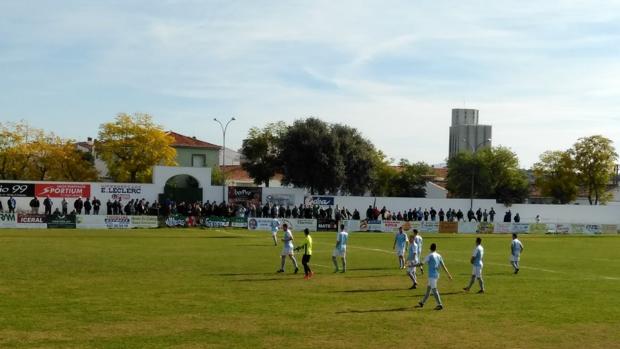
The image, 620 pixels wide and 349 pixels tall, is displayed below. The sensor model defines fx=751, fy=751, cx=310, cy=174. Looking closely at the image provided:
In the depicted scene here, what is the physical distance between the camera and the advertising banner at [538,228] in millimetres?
71812

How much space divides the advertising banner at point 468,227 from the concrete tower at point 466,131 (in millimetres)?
82841

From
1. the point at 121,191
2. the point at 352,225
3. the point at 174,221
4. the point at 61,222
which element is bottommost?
the point at 61,222

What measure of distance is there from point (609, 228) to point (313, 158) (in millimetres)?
32102

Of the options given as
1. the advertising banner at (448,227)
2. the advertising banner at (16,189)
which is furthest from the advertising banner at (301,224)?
the advertising banner at (16,189)

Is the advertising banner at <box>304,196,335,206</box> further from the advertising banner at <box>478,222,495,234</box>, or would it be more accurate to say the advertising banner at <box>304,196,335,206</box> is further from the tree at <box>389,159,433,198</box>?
the tree at <box>389,159,433,198</box>

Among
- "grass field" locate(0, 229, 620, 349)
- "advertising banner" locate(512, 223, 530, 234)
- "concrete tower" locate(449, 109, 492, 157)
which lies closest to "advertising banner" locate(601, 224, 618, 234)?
"advertising banner" locate(512, 223, 530, 234)

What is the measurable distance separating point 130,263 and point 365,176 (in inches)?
2305

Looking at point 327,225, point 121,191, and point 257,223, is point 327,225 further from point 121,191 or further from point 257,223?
point 121,191

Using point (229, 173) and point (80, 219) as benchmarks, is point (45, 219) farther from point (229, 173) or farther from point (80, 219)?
point (229, 173)

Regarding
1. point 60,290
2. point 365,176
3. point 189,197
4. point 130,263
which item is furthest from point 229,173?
point 60,290

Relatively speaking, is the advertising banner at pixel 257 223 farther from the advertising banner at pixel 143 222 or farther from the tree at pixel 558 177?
the tree at pixel 558 177

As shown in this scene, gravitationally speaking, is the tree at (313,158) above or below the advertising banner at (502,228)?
above

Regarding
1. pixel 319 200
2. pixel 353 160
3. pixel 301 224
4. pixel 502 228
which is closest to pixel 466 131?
pixel 353 160

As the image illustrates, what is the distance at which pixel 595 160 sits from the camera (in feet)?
327
